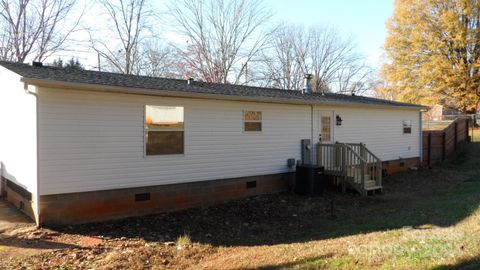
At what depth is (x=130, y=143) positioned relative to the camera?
8.01 meters

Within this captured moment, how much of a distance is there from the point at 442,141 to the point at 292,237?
13603mm

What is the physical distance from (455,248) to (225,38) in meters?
26.0

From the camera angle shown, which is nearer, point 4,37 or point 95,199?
point 95,199

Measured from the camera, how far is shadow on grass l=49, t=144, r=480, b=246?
6982mm

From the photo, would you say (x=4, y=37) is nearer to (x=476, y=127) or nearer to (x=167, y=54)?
(x=167, y=54)

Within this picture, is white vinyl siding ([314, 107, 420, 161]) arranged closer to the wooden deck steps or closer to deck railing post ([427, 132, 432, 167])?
deck railing post ([427, 132, 432, 167])

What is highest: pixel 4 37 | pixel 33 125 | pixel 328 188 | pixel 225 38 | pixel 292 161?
pixel 225 38

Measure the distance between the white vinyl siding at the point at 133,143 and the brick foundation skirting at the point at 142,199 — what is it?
0.15 metres

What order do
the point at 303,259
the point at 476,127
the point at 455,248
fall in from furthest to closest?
1. the point at 476,127
2. the point at 303,259
3. the point at 455,248

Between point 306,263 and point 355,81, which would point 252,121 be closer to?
point 306,263

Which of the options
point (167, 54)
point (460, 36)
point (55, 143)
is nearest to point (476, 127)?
point (460, 36)

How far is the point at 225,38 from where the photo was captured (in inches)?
1129

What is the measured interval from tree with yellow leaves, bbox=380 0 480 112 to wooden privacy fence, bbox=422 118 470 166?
21.4 feet

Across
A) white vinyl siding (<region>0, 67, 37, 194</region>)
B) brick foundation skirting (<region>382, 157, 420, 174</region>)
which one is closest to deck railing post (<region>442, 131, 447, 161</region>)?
brick foundation skirting (<region>382, 157, 420, 174</region>)
